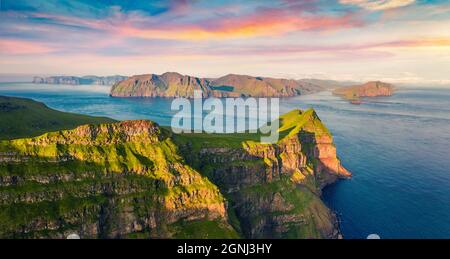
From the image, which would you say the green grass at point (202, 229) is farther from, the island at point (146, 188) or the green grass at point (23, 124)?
the green grass at point (23, 124)

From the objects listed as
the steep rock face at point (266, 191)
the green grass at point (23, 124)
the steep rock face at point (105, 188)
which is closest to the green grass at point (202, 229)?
the steep rock face at point (105, 188)

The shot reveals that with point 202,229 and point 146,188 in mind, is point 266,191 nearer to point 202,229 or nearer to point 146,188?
point 202,229

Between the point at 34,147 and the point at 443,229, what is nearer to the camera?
the point at 34,147

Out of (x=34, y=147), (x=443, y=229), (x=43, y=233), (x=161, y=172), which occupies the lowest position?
(x=443, y=229)

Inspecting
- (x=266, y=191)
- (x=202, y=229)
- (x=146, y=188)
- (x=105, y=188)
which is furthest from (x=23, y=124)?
(x=266, y=191)

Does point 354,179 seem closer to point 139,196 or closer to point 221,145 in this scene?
point 221,145

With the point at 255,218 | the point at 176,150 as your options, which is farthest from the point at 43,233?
the point at 255,218

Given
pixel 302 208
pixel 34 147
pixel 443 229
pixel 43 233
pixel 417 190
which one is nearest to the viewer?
pixel 43 233

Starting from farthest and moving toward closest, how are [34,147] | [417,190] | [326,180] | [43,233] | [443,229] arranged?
[326,180]
[417,190]
[443,229]
[34,147]
[43,233]

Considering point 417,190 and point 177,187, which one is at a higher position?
point 177,187
